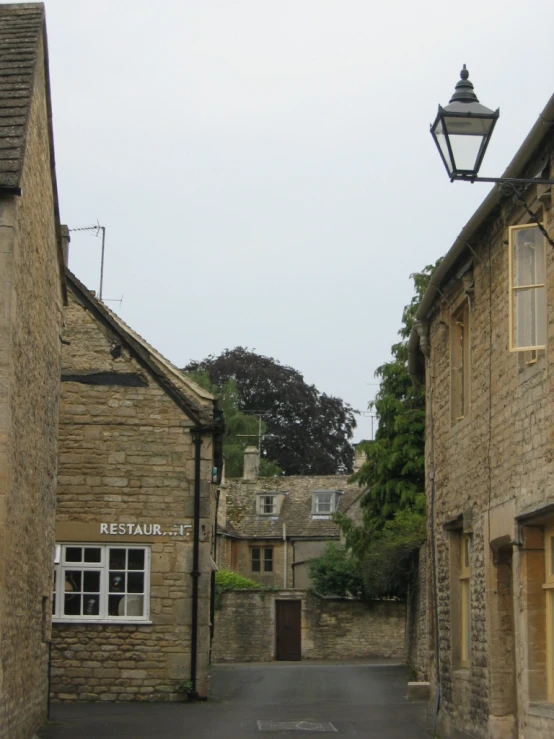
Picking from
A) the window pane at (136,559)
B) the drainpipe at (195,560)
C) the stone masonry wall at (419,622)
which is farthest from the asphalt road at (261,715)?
the window pane at (136,559)

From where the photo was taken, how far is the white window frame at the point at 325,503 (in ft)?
170

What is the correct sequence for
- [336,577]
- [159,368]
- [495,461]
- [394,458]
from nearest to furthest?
1. [495,461]
2. [159,368]
3. [394,458]
4. [336,577]

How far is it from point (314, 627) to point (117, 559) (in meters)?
21.6

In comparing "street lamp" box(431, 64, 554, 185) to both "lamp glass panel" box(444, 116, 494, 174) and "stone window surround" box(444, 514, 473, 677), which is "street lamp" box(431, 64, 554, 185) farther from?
"stone window surround" box(444, 514, 473, 677)

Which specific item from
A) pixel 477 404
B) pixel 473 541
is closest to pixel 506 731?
pixel 473 541

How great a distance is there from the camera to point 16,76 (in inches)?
471

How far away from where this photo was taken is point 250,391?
63.6 meters

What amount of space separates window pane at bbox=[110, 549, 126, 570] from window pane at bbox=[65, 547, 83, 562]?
0.55 metres

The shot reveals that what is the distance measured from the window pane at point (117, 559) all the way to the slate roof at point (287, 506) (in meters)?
30.3

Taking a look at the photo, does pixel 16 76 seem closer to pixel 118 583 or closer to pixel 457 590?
pixel 457 590

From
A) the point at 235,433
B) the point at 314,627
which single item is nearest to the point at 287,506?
the point at 235,433

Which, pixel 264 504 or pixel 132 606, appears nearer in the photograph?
pixel 132 606

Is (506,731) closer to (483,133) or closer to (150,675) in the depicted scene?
(483,133)

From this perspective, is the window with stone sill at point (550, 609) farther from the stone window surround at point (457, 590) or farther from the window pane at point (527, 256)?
the stone window surround at point (457, 590)
